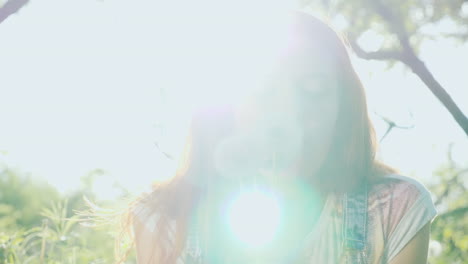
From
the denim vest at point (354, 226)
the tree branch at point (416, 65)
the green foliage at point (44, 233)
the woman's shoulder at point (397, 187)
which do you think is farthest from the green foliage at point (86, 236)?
the woman's shoulder at point (397, 187)

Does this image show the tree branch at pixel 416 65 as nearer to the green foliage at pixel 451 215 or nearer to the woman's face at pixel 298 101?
the green foliage at pixel 451 215

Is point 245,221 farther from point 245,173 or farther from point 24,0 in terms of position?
point 24,0

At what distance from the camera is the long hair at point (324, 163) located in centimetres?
238

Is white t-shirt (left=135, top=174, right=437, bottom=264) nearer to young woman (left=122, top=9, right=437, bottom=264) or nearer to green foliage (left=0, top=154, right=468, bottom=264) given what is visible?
young woman (left=122, top=9, right=437, bottom=264)

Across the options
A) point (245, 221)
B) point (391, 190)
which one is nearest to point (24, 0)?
point (245, 221)

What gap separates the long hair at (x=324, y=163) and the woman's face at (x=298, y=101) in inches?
1.7

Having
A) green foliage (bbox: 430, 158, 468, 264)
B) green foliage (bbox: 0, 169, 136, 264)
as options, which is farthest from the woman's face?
green foliage (bbox: 430, 158, 468, 264)

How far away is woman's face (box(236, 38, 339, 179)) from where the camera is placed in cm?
232

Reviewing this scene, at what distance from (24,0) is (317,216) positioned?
1694 millimetres

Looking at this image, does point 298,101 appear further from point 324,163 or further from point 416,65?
point 416,65

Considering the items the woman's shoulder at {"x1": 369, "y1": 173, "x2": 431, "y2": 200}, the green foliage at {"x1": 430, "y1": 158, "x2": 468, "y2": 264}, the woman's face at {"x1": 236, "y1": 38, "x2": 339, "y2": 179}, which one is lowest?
the green foliage at {"x1": 430, "y1": 158, "x2": 468, "y2": 264}

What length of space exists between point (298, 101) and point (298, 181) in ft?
1.20

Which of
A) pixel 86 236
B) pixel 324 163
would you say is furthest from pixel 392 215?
pixel 86 236

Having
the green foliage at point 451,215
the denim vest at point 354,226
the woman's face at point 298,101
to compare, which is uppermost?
the woman's face at point 298,101
